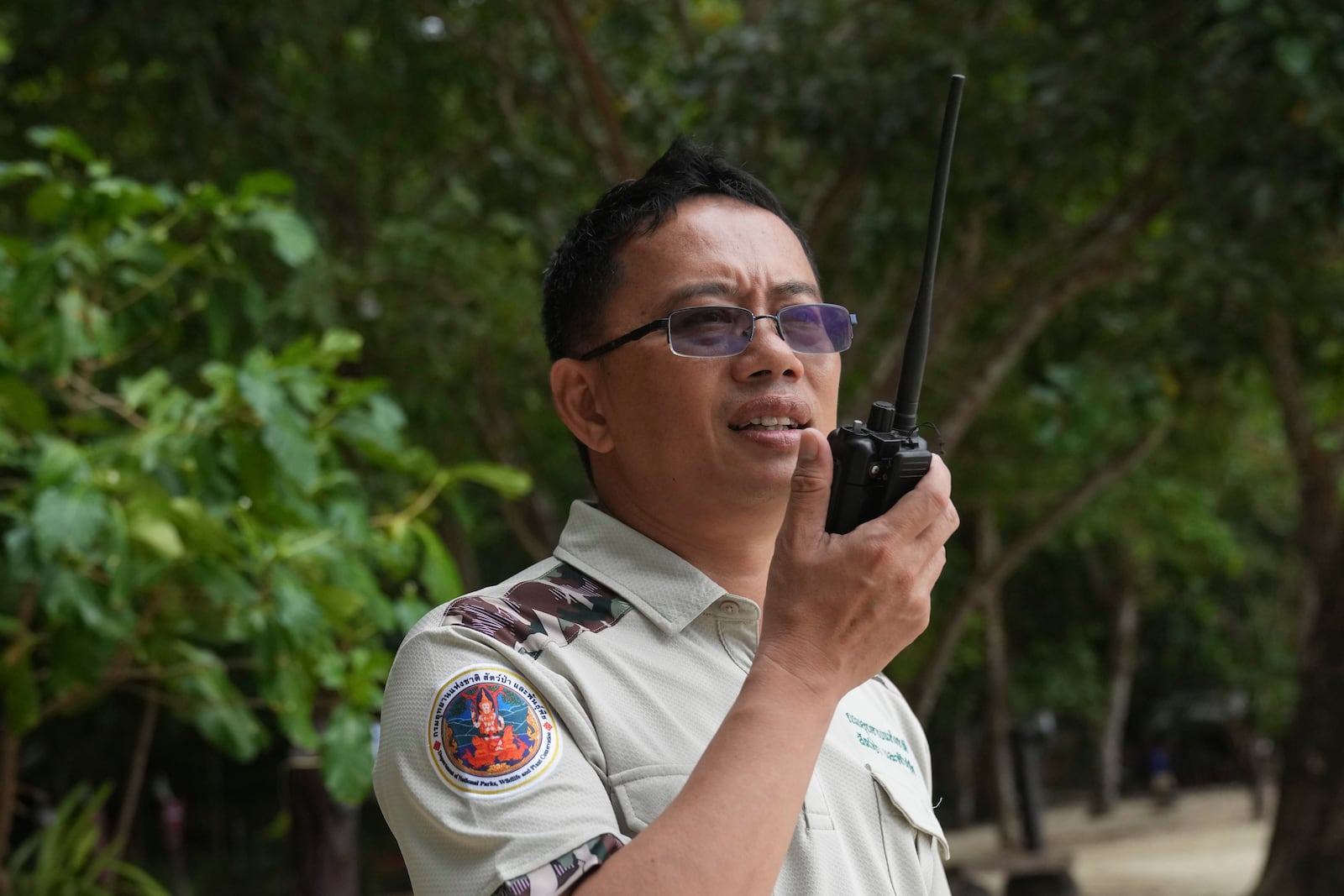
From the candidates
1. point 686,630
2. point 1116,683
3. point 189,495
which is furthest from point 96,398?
point 1116,683

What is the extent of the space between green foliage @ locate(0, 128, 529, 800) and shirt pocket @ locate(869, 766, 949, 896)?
7.24ft

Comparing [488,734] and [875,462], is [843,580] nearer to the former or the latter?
[875,462]

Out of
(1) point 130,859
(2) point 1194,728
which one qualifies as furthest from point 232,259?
(2) point 1194,728

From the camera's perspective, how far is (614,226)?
170 cm

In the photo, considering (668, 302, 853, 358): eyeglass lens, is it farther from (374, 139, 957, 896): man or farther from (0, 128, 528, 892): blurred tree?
(0, 128, 528, 892): blurred tree

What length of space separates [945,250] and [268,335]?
3587 mm

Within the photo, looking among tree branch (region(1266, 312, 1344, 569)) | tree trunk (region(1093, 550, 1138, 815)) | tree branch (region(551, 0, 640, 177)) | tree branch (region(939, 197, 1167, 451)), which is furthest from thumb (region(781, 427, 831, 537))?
tree trunk (region(1093, 550, 1138, 815))

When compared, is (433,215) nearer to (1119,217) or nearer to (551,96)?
(551,96)

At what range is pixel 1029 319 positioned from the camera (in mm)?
7379

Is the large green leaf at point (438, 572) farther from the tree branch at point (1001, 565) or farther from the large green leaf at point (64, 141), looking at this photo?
the tree branch at point (1001, 565)

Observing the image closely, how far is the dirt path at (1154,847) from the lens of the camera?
13.0 m

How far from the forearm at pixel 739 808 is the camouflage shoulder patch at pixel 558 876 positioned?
16 millimetres

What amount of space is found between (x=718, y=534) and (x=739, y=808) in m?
0.45

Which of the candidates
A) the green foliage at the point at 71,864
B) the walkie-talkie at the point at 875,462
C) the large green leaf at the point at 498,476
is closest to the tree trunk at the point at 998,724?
the green foliage at the point at 71,864
